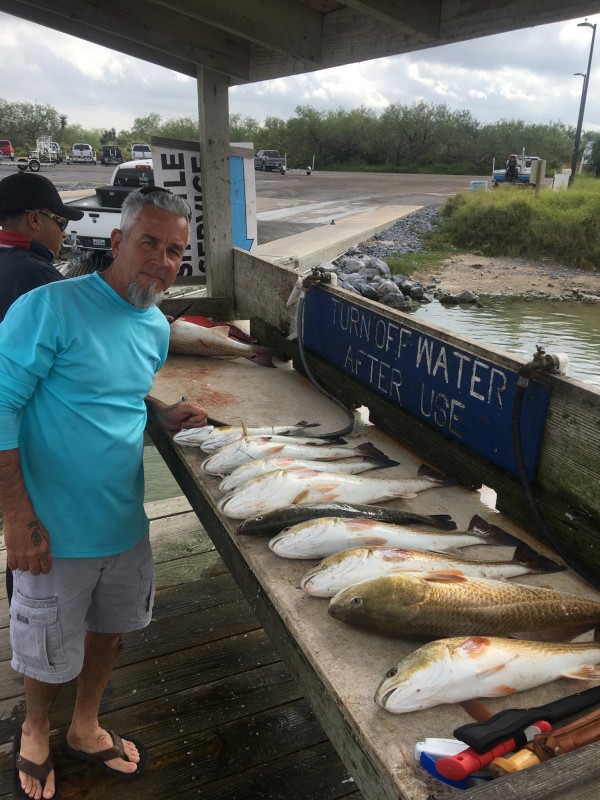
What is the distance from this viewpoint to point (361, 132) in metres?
89.1

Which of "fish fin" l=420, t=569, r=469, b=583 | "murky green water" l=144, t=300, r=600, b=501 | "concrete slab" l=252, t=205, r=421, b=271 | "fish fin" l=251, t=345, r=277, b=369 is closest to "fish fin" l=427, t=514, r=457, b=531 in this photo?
"fish fin" l=420, t=569, r=469, b=583

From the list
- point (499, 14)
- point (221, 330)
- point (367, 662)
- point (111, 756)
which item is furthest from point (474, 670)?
point (221, 330)

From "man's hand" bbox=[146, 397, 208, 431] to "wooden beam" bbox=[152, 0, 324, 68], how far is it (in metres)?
2.97

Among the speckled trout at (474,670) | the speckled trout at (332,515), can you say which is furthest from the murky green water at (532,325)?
the speckled trout at (474,670)

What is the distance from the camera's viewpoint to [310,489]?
290 cm

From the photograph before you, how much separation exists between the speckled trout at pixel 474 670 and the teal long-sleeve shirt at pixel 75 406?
1419mm

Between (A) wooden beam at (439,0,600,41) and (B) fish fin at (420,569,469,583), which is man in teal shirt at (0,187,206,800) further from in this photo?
(A) wooden beam at (439,0,600,41)

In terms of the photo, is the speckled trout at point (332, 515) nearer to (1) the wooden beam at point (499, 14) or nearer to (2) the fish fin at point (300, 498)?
(2) the fish fin at point (300, 498)

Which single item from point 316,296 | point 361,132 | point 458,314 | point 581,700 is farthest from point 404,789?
point 361,132

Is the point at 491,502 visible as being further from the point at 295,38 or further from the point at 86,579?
the point at 295,38

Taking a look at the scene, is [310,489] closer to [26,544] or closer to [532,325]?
[26,544]

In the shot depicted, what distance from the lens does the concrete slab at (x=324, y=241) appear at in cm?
1628

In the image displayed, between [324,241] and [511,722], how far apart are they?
63.6 feet

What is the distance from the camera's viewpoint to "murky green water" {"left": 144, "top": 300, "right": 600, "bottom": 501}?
1526 centimetres
